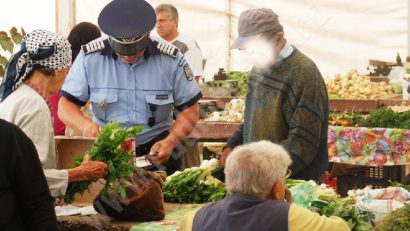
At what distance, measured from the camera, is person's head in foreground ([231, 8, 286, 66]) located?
4570 millimetres

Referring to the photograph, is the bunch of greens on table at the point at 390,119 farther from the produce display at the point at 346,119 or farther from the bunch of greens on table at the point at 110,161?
Answer: the bunch of greens on table at the point at 110,161

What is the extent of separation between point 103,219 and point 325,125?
1.37m

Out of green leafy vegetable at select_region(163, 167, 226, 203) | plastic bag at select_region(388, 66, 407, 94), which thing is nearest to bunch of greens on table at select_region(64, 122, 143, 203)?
green leafy vegetable at select_region(163, 167, 226, 203)

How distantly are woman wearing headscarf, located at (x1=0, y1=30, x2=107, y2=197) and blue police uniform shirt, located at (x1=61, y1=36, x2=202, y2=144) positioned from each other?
3.80 ft

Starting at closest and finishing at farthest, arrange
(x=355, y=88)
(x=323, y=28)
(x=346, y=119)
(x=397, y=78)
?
1. (x=346, y=119)
2. (x=355, y=88)
3. (x=397, y=78)
4. (x=323, y=28)

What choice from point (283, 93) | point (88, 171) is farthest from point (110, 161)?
point (283, 93)

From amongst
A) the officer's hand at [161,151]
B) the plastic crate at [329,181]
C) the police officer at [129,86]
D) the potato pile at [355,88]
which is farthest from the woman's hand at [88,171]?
the potato pile at [355,88]

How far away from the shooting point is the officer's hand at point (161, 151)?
505 centimetres

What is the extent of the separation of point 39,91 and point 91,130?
1.13 m

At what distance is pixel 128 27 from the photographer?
5.03 m

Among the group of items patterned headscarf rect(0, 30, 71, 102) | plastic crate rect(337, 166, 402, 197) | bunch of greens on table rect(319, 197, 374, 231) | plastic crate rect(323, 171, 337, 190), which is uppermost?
patterned headscarf rect(0, 30, 71, 102)

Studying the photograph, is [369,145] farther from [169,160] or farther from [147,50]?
[147,50]

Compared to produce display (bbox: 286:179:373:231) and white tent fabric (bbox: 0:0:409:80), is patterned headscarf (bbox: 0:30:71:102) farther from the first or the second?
white tent fabric (bbox: 0:0:409:80)

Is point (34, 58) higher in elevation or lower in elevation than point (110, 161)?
higher
